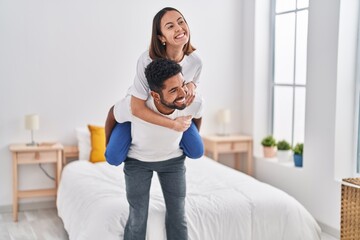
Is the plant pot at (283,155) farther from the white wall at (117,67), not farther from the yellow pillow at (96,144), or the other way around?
the yellow pillow at (96,144)

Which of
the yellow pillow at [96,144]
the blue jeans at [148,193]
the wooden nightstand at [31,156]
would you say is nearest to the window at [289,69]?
the yellow pillow at [96,144]

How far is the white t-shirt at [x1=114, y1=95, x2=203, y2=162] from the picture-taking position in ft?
9.38

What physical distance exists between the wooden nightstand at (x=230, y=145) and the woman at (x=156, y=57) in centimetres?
255

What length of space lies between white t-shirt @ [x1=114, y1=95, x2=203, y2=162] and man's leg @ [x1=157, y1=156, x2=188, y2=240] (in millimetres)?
66

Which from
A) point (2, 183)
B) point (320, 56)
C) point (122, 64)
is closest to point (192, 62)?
point (320, 56)

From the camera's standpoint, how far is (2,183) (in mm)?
5043

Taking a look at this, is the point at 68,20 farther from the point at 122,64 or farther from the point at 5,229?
the point at 5,229

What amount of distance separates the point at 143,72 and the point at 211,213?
1262 mm

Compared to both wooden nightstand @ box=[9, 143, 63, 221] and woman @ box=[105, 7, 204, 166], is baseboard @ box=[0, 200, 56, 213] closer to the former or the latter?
wooden nightstand @ box=[9, 143, 63, 221]

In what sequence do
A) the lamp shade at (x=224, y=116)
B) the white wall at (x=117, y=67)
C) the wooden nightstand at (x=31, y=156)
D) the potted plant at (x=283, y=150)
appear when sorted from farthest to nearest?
the lamp shade at (x=224, y=116), the potted plant at (x=283, y=150), the wooden nightstand at (x=31, y=156), the white wall at (x=117, y=67)

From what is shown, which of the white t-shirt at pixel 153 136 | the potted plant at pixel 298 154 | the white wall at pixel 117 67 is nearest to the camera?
the white t-shirt at pixel 153 136

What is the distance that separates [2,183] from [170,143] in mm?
2672

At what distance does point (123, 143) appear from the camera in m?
2.95

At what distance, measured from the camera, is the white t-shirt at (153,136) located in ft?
9.38
